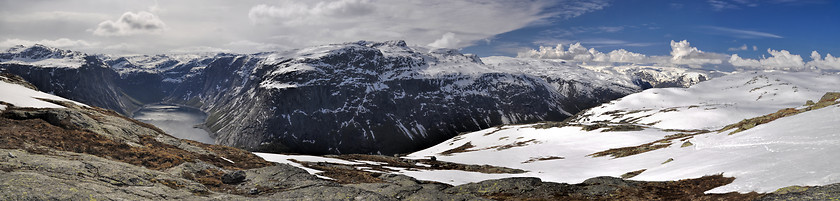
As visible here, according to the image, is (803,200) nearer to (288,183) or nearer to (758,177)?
(758,177)

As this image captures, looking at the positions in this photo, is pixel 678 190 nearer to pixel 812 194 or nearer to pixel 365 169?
pixel 812 194

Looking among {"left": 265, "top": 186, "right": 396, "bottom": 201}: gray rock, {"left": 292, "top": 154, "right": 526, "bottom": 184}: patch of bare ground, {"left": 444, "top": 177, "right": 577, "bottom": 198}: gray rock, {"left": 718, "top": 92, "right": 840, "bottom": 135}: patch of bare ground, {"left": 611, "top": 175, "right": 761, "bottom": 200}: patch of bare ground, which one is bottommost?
{"left": 292, "top": 154, "right": 526, "bottom": 184}: patch of bare ground

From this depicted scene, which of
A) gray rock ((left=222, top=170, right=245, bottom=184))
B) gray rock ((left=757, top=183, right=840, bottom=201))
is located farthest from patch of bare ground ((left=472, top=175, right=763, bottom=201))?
gray rock ((left=222, top=170, right=245, bottom=184))

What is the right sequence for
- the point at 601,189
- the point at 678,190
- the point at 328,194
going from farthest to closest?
the point at 601,189 → the point at 678,190 → the point at 328,194

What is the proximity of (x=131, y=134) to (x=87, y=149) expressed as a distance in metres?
8.38

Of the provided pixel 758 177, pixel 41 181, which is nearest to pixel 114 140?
pixel 41 181

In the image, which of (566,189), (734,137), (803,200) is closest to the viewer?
(803,200)

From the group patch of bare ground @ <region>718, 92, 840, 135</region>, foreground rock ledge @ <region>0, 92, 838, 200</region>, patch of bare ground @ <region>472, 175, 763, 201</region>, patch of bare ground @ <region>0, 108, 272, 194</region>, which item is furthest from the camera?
patch of bare ground @ <region>718, 92, 840, 135</region>

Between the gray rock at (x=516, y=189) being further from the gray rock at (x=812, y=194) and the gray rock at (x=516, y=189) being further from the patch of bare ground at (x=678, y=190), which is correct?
the gray rock at (x=812, y=194)

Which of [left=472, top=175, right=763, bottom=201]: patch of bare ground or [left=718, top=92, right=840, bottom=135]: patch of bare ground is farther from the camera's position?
[left=718, top=92, right=840, bottom=135]: patch of bare ground

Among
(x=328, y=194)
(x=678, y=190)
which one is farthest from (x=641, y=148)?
(x=328, y=194)

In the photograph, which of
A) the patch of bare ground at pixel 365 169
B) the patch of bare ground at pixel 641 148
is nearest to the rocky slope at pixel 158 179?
the patch of bare ground at pixel 365 169

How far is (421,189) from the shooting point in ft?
63.4

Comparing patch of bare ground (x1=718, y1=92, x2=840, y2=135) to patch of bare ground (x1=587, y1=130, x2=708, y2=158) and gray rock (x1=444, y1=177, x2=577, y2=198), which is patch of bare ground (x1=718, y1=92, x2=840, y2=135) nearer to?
patch of bare ground (x1=587, y1=130, x2=708, y2=158)
